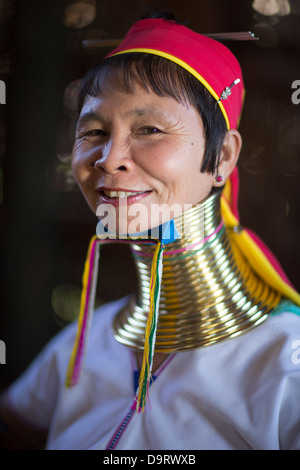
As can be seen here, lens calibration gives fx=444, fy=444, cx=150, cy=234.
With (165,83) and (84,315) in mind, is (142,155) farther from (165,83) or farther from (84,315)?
(84,315)

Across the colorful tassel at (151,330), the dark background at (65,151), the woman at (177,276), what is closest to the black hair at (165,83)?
the woman at (177,276)

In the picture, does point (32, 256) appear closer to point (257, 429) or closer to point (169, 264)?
point (169, 264)

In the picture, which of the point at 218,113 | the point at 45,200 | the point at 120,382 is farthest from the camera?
the point at 45,200

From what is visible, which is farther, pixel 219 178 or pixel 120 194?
pixel 219 178

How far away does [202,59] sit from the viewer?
1.08 meters

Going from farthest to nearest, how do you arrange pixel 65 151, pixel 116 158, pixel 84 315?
pixel 65 151, pixel 84 315, pixel 116 158

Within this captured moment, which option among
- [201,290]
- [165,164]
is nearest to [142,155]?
[165,164]

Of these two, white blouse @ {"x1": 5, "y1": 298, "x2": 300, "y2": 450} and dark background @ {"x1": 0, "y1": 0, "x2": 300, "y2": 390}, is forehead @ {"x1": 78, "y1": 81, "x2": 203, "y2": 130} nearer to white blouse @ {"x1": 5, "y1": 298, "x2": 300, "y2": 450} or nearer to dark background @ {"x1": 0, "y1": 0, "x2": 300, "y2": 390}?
dark background @ {"x1": 0, "y1": 0, "x2": 300, "y2": 390}

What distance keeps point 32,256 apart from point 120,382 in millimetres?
1050

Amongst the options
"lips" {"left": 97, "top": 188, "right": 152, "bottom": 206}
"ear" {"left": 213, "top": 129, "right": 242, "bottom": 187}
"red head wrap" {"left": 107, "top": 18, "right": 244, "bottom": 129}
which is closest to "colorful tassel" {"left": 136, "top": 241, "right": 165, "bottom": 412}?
"lips" {"left": 97, "top": 188, "right": 152, "bottom": 206}

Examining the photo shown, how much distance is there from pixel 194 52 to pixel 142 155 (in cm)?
29

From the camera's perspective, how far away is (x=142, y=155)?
1.03m

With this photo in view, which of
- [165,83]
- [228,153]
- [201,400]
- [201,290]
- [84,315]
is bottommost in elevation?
[201,400]
